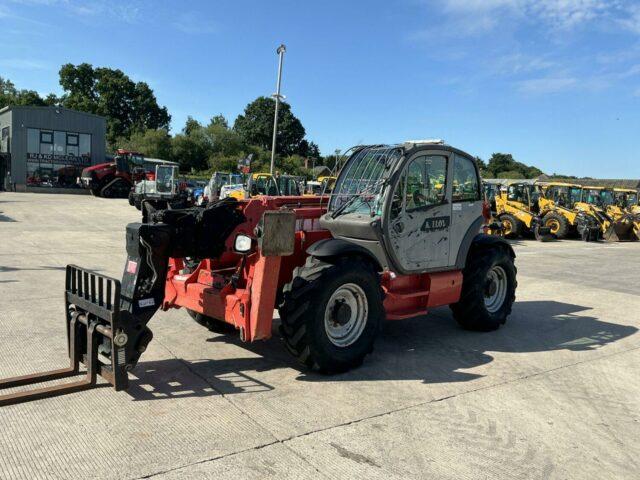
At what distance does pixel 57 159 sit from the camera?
3662 cm

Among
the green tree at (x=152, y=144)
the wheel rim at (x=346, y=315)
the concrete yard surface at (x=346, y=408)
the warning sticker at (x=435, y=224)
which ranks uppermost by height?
the green tree at (x=152, y=144)

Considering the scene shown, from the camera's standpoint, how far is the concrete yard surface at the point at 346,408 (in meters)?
3.40

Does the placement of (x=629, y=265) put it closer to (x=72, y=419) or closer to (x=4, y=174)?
(x=72, y=419)

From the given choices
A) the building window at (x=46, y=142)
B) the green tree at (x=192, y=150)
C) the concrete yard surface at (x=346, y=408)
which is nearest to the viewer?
the concrete yard surface at (x=346, y=408)

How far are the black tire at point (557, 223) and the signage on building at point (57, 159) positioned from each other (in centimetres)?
3067

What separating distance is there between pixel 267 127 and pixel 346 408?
80.0m

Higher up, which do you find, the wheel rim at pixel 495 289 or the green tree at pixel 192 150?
the green tree at pixel 192 150

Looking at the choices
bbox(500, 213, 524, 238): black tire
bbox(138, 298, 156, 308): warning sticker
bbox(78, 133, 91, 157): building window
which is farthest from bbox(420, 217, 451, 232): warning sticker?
bbox(78, 133, 91, 157): building window

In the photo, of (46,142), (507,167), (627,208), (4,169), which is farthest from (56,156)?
(507,167)

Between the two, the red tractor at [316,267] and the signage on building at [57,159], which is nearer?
the red tractor at [316,267]

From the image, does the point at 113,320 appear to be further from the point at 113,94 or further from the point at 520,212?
the point at 113,94

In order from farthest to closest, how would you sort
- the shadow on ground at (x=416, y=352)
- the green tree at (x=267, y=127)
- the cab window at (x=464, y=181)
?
the green tree at (x=267, y=127), the cab window at (x=464, y=181), the shadow on ground at (x=416, y=352)

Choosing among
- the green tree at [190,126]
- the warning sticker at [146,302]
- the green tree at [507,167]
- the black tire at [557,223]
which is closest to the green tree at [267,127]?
the green tree at [190,126]

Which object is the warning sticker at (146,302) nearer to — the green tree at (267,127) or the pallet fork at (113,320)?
the pallet fork at (113,320)
